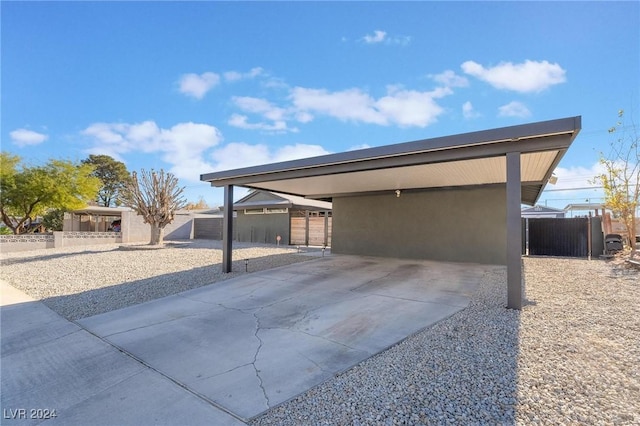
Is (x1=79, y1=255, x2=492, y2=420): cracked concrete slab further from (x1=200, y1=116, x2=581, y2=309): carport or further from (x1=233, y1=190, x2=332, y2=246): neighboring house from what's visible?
(x1=233, y1=190, x2=332, y2=246): neighboring house

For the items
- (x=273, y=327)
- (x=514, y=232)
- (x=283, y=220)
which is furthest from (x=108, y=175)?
(x=514, y=232)

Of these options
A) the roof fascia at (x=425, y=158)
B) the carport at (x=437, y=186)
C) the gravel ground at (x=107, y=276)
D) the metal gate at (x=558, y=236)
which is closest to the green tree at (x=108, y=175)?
the gravel ground at (x=107, y=276)

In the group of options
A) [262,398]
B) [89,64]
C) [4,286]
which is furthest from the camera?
[89,64]

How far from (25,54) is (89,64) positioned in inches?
75.8

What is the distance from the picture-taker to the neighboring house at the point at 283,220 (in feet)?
58.6

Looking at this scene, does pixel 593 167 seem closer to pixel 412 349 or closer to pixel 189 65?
pixel 412 349

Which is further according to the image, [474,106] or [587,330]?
[474,106]

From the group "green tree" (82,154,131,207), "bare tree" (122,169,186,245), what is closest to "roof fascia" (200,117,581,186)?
"bare tree" (122,169,186,245)

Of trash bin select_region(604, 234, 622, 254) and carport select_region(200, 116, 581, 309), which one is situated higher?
carport select_region(200, 116, 581, 309)

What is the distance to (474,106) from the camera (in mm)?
13117

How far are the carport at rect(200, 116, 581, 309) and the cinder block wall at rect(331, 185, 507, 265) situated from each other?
3 cm

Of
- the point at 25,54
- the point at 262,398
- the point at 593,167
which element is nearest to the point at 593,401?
the point at 262,398

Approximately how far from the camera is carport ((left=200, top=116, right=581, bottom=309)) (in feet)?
16.9

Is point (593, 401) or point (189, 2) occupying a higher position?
point (189, 2)
